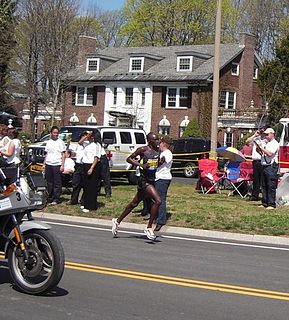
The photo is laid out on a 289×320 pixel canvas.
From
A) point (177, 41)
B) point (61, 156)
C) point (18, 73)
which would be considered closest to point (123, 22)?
point (177, 41)

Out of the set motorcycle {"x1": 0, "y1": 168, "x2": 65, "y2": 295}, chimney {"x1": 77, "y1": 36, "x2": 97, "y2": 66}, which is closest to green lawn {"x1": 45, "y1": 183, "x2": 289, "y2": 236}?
motorcycle {"x1": 0, "y1": 168, "x2": 65, "y2": 295}

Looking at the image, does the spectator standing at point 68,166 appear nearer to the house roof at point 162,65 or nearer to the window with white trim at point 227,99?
the house roof at point 162,65

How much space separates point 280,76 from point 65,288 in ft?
120

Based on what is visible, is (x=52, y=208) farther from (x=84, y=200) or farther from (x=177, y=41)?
(x=177, y=41)

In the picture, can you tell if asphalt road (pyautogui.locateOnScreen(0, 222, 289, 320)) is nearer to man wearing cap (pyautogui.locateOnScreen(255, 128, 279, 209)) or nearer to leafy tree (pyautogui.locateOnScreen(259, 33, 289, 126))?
man wearing cap (pyautogui.locateOnScreen(255, 128, 279, 209))

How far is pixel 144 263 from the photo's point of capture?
9.71 meters

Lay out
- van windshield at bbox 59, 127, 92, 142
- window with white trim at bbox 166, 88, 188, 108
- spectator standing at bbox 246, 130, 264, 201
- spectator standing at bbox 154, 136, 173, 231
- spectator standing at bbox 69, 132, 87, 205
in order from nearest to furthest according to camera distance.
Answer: spectator standing at bbox 154, 136, 173, 231, spectator standing at bbox 69, 132, 87, 205, spectator standing at bbox 246, 130, 264, 201, van windshield at bbox 59, 127, 92, 142, window with white trim at bbox 166, 88, 188, 108

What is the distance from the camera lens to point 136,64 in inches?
2120

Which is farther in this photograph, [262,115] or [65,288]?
[262,115]

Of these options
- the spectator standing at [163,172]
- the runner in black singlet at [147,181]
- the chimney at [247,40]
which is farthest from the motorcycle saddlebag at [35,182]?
the chimney at [247,40]

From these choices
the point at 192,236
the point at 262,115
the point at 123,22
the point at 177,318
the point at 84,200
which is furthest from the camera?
the point at 123,22

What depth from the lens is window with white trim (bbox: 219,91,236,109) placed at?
51.2m

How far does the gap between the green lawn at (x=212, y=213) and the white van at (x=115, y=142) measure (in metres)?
5.35

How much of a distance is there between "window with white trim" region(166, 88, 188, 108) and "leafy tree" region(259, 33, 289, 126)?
7.54m
